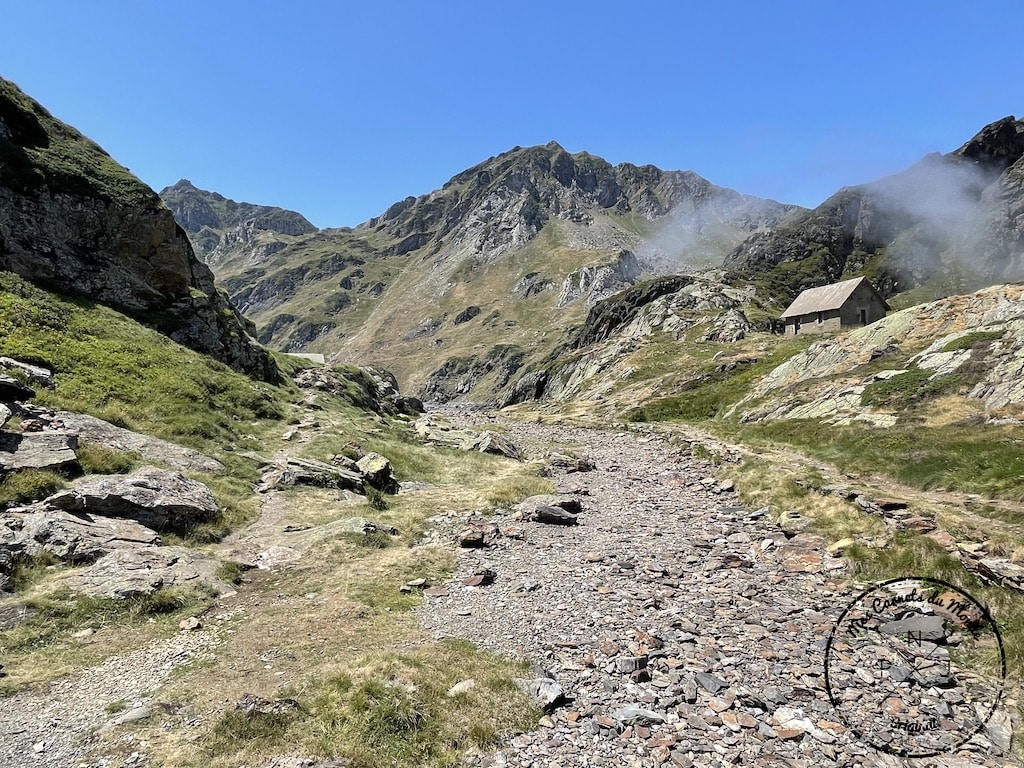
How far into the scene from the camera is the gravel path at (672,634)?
27.5ft

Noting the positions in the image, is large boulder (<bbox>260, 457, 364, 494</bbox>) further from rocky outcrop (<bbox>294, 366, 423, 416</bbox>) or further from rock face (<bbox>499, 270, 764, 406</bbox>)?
rock face (<bbox>499, 270, 764, 406</bbox>)

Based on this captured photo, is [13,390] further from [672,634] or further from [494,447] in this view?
[494,447]

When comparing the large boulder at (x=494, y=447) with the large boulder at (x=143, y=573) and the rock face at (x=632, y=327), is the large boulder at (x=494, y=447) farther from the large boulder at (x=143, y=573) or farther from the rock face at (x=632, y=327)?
the rock face at (x=632, y=327)

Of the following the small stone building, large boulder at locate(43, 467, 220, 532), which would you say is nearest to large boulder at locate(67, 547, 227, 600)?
large boulder at locate(43, 467, 220, 532)

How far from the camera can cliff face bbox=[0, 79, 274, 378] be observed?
117 feet

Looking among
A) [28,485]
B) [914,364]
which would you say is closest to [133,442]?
[28,485]

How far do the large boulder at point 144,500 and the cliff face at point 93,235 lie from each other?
2521 cm

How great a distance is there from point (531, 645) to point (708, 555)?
8.47m

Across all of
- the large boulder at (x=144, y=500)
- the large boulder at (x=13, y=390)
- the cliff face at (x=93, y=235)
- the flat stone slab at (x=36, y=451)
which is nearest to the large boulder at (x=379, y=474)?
the large boulder at (x=144, y=500)

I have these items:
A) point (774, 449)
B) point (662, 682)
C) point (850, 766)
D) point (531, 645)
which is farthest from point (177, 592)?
point (774, 449)

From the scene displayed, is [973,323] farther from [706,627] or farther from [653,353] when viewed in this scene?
[653,353]

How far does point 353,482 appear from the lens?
2670cm

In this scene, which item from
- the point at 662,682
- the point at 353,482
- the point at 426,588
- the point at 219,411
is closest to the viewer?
the point at 662,682

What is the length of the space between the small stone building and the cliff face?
296 ft
